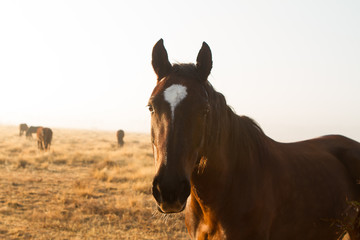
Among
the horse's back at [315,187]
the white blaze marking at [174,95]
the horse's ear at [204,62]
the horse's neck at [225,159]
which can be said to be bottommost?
the horse's back at [315,187]

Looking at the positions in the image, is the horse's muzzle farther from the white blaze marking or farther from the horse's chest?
the horse's chest

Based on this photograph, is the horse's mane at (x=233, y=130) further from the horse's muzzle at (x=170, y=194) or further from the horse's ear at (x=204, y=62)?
the horse's muzzle at (x=170, y=194)

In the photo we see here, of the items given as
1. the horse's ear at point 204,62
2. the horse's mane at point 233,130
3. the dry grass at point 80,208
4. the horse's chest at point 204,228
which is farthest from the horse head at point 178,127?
the dry grass at point 80,208

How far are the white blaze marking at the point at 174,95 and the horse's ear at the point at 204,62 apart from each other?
0.33m

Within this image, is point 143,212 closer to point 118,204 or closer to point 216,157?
point 118,204

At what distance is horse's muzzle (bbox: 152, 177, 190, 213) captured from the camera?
1863 millimetres

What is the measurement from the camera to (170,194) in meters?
1.86

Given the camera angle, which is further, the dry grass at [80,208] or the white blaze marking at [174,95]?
the dry grass at [80,208]

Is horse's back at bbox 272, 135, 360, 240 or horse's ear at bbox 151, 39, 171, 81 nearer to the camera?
horse's ear at bbox 151, 39, 171, 81

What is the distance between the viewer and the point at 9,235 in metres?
6.37

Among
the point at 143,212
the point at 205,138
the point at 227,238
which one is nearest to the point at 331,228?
the point at 227,238

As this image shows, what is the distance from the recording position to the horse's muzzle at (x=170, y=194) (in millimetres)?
1863

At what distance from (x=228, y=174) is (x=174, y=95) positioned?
94cm

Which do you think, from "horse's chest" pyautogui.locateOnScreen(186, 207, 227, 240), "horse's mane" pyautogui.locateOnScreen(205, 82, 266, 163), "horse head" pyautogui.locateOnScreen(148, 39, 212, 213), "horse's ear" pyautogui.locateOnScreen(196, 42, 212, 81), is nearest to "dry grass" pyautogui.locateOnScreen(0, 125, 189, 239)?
"horse's chest" pyautogui.locateOnScreen(186, 207, 227, 240)
